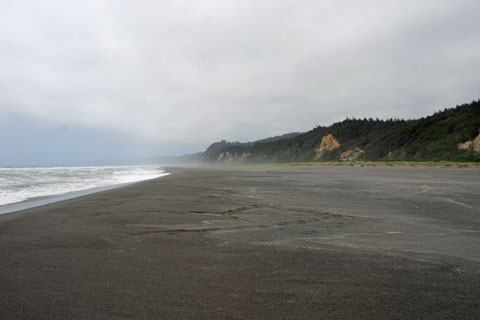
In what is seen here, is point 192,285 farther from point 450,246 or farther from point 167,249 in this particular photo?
point 450,246

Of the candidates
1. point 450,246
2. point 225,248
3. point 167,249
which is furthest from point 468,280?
point 167,249

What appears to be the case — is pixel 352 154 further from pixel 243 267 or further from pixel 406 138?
pixel 243 267

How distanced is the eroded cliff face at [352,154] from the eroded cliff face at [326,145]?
28.9ft

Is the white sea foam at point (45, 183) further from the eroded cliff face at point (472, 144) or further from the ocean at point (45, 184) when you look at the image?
the eroded cliff face at point (472, 144)

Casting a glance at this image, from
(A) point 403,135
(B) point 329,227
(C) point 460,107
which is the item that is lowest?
(B) point 329,227

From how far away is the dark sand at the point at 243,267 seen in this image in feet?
8.10

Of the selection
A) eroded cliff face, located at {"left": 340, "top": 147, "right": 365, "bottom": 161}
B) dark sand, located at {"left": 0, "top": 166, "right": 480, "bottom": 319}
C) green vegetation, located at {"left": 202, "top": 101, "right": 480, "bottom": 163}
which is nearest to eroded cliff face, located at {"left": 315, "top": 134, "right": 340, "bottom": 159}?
green vegetation, located at {"left": 202, "top": 101, "right": 480, "bottom": 163}

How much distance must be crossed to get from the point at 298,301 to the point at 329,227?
326 cm

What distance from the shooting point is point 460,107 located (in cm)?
5903

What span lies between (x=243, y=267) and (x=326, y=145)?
94293 millimetres

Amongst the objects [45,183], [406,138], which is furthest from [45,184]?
[406,138]

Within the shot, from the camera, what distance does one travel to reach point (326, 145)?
92312 mm

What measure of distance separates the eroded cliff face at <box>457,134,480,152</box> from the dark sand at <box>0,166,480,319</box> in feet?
159

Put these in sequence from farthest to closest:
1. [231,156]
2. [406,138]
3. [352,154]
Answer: [231,156] → [352,154] → [406,138]
